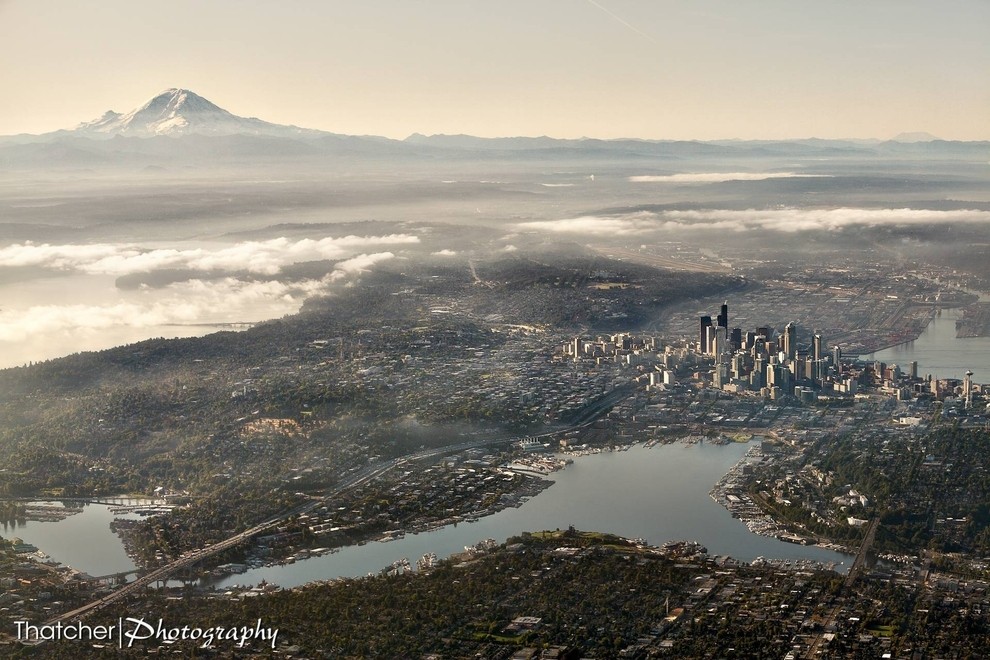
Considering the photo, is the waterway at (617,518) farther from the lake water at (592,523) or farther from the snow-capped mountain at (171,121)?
the snow-capped mountain at (171,121)

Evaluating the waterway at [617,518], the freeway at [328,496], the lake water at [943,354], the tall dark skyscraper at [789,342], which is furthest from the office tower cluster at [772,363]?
the waterway at [617,518]

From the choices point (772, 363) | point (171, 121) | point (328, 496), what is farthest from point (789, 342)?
point (171, 121)

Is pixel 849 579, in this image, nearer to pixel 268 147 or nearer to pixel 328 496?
pixel 328 496

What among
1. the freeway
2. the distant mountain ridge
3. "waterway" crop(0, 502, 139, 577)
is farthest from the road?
the distant mountain ridge

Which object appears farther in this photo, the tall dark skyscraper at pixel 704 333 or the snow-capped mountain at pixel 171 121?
the snow-capped mountain at pixel 171 121

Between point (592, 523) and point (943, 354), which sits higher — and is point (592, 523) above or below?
below

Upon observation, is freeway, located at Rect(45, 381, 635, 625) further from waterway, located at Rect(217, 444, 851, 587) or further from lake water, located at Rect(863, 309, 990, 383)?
lake water, located at Rect(863, 309, 990, 383)

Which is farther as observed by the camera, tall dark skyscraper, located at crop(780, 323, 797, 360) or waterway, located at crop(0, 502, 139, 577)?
tall dark skyscraper, located at crop(780, 323, 797, 360)
